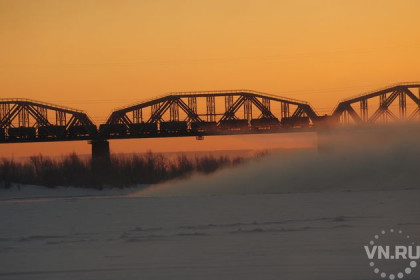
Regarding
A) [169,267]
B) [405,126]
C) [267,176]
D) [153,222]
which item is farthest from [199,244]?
[405,126]

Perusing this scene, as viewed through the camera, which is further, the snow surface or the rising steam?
the rising steam

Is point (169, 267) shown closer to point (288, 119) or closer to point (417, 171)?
point (417, 171)

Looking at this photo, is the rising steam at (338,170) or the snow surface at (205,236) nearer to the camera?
the snow surface at (205,236)

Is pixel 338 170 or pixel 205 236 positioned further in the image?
pixel 338 170

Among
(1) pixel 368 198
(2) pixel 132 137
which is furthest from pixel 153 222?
(2) pixel 132 137

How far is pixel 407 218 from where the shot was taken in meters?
18.9

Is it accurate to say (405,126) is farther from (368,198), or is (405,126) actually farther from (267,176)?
(368,198)

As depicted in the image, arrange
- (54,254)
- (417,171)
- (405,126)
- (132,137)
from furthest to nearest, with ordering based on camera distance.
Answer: (132,137) < (405,126) < (417,171) < (54,254)

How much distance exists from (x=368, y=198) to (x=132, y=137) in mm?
64769

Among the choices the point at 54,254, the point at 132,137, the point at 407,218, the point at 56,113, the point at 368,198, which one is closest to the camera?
the point at 54,254

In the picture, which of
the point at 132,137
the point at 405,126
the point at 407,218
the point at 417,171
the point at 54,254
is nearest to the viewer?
the point at 54,254

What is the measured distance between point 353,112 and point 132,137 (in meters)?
24.3

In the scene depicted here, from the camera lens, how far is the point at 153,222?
20.1 meters

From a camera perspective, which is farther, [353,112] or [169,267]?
[353,112]
